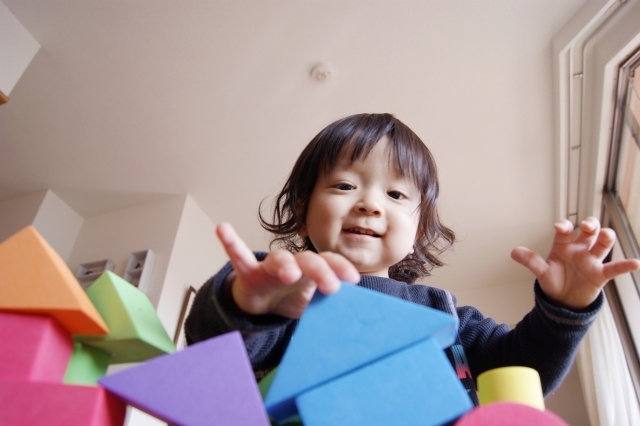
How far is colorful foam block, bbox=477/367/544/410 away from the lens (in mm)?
323

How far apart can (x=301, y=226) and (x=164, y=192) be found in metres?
1.69

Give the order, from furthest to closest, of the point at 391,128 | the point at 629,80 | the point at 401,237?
the point at 629,80, the point at 391,128, the point at 401,237

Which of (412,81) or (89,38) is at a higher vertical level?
(89,38)

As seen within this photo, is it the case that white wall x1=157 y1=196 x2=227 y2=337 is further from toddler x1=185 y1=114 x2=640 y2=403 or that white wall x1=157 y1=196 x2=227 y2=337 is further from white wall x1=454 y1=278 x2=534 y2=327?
white wall x1=454 y1=278 x2=534 y2=327

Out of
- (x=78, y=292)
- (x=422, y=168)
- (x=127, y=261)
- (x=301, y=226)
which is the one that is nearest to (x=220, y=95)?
(x=127, y=261)

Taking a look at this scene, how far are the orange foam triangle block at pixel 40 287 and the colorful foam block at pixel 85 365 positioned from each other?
25mm

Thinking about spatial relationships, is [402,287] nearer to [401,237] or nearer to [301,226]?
[401,237]

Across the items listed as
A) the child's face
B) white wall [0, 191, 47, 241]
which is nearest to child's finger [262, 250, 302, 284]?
the child's face

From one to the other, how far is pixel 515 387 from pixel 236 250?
9.4 inches

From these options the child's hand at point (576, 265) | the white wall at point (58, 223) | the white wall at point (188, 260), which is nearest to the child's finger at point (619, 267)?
the child's hand at point (576, 265)

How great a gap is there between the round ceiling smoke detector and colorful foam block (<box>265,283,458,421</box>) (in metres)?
1.48

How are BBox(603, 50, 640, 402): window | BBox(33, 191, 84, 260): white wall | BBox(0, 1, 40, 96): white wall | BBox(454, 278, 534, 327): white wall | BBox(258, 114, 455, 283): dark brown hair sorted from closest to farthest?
BBox(258, 114, 455, 283): dark brown hair, BBox(0, 1, 40, 96): white wall, BBox(603, 50, 640, 402): window, BBox(33, 191, 84, 260): white wall, BBox(454, 278, 534, 327): white wall

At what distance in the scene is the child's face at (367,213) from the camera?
594mm

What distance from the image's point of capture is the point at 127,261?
206 centimetres
